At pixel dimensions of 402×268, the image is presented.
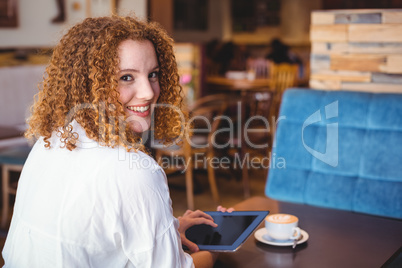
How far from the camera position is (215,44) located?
7754 millimetres

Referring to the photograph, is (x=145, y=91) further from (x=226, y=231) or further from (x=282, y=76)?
(x=282, y=76)

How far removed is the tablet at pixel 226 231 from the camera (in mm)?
1412

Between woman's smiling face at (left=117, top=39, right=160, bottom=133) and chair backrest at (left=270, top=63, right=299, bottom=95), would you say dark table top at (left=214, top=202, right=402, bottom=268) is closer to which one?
woman's smiling face at (left=117, top=39, right=160, bottom=133)

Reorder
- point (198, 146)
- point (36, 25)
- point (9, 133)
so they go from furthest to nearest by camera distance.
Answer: point (36, 25)
point (198, 146)
point (9, 133)

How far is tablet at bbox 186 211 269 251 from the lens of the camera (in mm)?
1412

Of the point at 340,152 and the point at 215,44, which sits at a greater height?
the point at 215,44

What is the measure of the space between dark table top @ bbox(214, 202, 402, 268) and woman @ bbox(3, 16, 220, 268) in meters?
0.17

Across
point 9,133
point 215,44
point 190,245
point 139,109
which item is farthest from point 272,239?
point 215,44

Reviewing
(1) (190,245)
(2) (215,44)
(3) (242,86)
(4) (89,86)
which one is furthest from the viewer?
(2) (215,44)

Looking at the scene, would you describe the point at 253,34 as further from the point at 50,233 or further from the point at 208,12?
Answer: the point at 50,233

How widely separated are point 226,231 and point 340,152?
0.94 m

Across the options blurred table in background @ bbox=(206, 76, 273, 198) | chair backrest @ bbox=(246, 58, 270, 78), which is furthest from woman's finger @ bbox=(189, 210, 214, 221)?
chair backrest @ bbox=(246, 58, 270, 78)

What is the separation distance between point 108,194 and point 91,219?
7 cm

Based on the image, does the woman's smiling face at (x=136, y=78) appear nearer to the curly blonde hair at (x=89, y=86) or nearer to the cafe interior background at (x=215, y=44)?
the curly blonde hair at (x=89, y=86)
